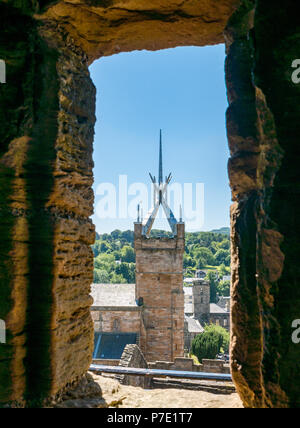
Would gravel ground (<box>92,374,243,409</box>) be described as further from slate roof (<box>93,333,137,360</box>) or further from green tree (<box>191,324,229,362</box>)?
green tree (<box>191,324,229,362</box>)

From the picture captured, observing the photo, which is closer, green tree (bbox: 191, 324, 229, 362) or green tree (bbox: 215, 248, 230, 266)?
green tree (bbox: 191, 324, 229, 362)

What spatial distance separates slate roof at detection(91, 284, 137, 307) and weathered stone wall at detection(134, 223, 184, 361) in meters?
1.11

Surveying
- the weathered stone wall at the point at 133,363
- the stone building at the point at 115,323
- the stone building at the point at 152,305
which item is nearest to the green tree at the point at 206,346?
the stone building at the point at 152,305

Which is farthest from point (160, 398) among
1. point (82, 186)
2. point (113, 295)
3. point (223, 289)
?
point (223, 289)

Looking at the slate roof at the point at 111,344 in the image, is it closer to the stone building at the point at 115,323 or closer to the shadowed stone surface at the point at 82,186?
the stone building at the point at 115,323

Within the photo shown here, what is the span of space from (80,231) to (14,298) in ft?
2.40

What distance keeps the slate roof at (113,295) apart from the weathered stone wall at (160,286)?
1108mm

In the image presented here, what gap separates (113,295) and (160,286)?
12.4 feet

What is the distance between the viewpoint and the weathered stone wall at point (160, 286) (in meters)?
20.9

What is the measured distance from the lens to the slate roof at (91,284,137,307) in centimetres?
2119

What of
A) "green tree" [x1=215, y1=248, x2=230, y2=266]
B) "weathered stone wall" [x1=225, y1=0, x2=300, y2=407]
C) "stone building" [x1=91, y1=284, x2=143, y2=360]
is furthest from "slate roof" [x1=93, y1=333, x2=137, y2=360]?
"green tree" [x1=215, y1=248, x2=230, y2=266]

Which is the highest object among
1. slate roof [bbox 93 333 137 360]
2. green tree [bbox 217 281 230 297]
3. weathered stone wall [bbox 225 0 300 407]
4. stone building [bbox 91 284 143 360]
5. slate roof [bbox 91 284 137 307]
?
weathered stone wall [bbox 225 0 300 407]

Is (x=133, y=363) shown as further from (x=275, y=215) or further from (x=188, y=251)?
(x=188, y=251)
